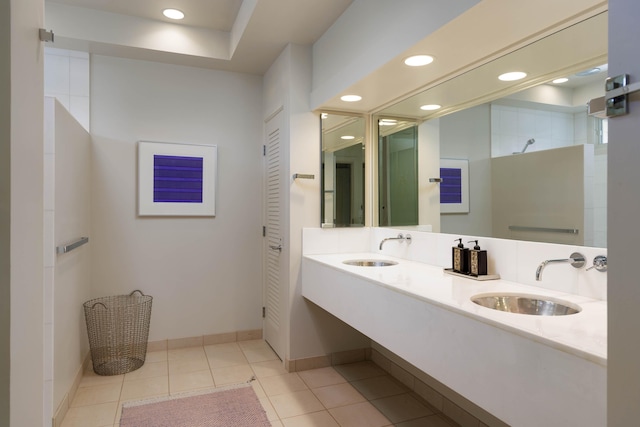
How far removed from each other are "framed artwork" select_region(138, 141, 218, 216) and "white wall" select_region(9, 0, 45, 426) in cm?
204

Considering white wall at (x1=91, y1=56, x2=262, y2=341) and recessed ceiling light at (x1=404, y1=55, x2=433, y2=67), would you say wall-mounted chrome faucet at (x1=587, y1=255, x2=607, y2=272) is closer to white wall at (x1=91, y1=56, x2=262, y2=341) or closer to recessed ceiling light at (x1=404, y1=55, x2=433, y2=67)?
recessed ceiling light at (x1=404, y1=55, x2=433, y2=67)

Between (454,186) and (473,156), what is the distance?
20 centimetres

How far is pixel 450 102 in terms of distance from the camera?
2.28 m

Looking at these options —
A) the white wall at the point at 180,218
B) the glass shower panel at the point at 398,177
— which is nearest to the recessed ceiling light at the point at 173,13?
the white wall at the point at 180,218

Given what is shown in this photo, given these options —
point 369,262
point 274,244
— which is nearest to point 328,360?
point 369,262

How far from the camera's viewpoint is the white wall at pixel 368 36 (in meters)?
1.62

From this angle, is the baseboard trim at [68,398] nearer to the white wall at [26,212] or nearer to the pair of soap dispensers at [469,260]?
the white wall at [26,212]

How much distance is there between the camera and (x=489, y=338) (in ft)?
3.94

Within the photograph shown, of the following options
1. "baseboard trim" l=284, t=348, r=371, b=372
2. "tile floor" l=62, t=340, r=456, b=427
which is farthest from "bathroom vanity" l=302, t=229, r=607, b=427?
"baseboard trim" l=284, t=348, r=371, b=372

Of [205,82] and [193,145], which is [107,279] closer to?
[193,145]

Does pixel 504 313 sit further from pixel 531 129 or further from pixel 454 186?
pixel 454 186

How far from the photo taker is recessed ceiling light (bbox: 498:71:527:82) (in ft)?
6.00

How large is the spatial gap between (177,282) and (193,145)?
45.0 inches

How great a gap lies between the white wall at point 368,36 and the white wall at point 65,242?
1.57m
